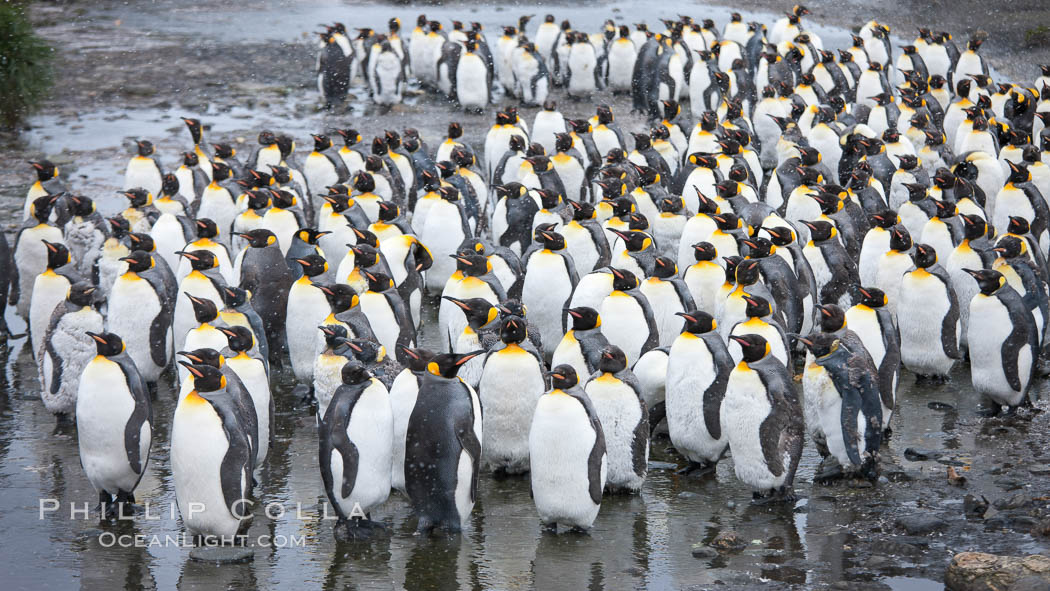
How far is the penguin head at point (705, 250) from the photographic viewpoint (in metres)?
8.32

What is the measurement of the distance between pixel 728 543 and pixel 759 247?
10.0 feet

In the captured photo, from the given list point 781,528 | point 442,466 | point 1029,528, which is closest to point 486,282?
point 442,466

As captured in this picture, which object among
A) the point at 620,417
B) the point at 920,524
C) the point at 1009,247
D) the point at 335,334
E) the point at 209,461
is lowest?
the point at 920,524

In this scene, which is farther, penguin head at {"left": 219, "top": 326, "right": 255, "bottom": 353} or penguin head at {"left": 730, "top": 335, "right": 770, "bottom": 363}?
penguin head at {"left": 219, "top": 326, "right": 255, "bottom": 353}

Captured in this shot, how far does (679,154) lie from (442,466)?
8492mm

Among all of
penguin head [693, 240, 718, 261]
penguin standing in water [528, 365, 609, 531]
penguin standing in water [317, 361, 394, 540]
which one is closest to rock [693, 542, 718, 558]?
penguin standing in water [528, 365, 609, 531]

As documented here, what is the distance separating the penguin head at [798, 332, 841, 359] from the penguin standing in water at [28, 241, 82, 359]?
5472 mm

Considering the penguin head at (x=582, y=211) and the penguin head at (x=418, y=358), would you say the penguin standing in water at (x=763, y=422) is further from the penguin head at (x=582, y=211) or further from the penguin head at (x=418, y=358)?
the penguin head at (x=582, y=211)

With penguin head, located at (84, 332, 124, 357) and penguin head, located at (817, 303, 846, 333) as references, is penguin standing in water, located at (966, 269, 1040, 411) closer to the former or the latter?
penguin head, located at (817, 303, 846, 333)

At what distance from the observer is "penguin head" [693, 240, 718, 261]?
27.3 ft

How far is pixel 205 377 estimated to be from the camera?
5727 mm

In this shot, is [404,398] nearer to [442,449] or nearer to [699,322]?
[442,449]

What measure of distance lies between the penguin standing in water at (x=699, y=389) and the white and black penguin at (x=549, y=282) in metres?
1.95

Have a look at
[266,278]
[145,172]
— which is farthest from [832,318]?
[145,172]
